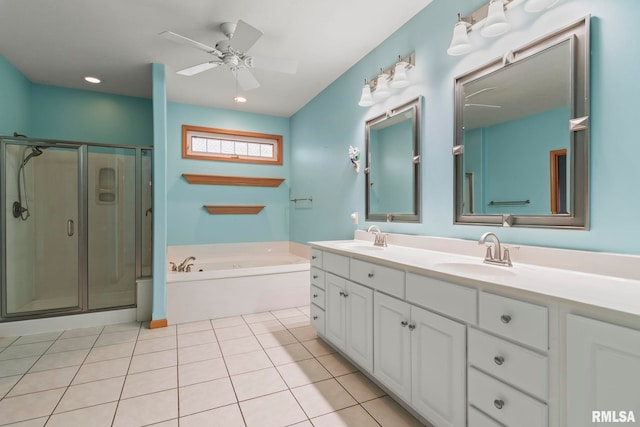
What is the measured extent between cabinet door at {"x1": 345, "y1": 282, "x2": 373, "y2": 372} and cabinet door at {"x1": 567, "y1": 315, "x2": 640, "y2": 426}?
3.42 ft

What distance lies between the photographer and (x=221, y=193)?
4.50 meters

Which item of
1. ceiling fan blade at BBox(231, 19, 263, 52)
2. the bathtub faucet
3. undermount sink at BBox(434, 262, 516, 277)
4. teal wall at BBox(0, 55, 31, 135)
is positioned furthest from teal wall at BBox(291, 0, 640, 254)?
teal wall at BBox(0, 55, 31, 135)

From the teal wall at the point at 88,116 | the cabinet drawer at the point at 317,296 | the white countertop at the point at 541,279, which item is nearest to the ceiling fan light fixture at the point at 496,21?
the white countertop at the point at 541,279

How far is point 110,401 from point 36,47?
3030 millimetres

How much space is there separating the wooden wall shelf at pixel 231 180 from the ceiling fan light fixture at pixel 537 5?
3.61 metres

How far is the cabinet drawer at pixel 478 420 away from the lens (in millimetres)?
1156

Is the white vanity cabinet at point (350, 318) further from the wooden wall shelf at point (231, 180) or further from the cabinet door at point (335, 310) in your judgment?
the wooden wall shelf at point (231, 180)

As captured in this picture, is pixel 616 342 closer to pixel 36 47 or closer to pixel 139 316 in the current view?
pixel 139 316

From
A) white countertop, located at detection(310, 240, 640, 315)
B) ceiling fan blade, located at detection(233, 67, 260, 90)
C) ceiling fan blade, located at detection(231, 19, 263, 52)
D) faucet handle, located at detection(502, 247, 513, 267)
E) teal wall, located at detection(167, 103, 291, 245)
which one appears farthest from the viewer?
teal wall, located at detection(167, 103, 291, 245)

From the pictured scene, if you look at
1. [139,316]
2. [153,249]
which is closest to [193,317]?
[139,316]

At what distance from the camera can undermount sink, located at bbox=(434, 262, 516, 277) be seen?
1417 mm

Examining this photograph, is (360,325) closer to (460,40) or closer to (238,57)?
(460,40)

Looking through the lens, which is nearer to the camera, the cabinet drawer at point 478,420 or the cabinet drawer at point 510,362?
the cabinet drawer at point 510,362

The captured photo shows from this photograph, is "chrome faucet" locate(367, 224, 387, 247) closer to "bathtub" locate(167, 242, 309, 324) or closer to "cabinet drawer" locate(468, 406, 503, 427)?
"bathtub" locate(167, 242, 309, 324)
